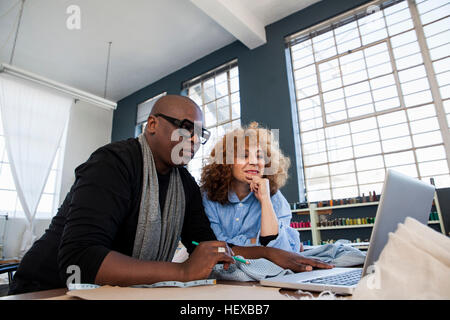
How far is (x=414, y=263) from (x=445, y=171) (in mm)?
3830

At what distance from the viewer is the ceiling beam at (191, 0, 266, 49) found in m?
4.15

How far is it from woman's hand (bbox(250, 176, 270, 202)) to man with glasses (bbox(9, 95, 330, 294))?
1.10 ft

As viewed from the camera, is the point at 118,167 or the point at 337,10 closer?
the point at 118,167

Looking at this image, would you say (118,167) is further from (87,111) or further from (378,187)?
(87,111)

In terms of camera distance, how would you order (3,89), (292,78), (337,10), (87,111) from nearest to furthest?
(337,10), (292,78), (3,89), (87,111)

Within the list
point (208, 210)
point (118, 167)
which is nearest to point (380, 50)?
point (208, 210)

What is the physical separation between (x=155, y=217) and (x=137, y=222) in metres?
0.06

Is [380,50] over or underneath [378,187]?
over

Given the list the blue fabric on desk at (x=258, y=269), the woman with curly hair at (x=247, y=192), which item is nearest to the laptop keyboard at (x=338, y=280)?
the blue fabric on desk at (x=258, y=269)

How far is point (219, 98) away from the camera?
5863mm

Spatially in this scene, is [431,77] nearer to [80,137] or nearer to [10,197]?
[80,137]

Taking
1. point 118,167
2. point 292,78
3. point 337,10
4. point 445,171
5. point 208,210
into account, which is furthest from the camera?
point 292,78

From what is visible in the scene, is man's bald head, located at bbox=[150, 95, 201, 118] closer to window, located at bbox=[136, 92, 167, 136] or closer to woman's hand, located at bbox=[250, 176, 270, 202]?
woman's hand, located at bbox=[250, 176, 270, 202]
